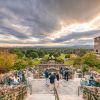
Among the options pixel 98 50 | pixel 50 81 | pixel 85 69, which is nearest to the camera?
pixel 50 81

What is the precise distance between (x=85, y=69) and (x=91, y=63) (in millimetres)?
16893

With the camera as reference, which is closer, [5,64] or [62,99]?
[62,99]

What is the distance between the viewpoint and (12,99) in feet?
40.4

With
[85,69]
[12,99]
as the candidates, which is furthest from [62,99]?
[85,69]

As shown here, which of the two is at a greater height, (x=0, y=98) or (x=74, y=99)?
(x=0, y=98)

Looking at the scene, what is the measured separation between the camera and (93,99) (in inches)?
473

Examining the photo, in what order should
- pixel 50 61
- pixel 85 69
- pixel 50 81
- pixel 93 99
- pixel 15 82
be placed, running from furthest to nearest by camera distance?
pixel 50 61 < pixel 85 69 < pixel 50 81 < pixel 15 82 < pixel 93 99

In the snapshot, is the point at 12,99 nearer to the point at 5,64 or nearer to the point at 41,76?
the point at 41,76

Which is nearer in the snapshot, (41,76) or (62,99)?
(62,99)

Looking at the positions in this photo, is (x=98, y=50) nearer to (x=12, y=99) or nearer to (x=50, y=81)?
(x=50, y=81)

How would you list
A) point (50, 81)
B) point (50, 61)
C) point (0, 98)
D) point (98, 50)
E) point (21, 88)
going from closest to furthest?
point (0, 98), point (21, 88), point (50, 81), point (50, 61), point (98, 50)

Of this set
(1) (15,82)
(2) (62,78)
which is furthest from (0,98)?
(2) (62,78)

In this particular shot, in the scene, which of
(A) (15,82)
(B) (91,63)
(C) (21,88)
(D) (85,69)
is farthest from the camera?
(B) (91,63)

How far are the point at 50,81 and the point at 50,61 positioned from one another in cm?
3092
